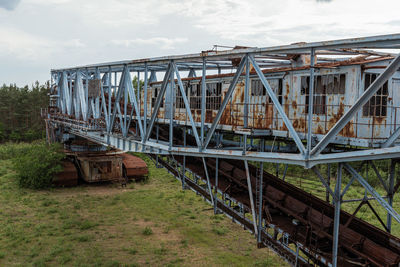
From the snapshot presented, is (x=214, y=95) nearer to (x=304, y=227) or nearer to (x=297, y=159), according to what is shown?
(x=304, y=227)

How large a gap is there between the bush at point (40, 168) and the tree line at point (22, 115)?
1466 inches

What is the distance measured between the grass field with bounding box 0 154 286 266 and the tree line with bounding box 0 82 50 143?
38.7 meters

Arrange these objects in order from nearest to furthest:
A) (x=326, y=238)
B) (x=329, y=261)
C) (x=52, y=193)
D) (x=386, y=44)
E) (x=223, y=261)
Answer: (x=386, y=44), (x=329, y=261), (x=326, y=238), (x=223, y=261), (x=52, y=193)

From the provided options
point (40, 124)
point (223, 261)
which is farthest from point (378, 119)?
point (40, 124)

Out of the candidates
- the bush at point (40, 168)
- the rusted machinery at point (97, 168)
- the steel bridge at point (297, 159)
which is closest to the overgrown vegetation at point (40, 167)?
the bush at point (40, 168)

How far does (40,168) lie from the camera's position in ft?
89.6

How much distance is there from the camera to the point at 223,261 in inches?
639

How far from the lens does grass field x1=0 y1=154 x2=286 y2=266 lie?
16.1 m

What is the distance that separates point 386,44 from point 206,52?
21.6 ft

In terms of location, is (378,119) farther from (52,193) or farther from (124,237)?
(52,193)

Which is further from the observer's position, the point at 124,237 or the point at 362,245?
the point at 124,237

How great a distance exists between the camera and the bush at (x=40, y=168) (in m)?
27.2

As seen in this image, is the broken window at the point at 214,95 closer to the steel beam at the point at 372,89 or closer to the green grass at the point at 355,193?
the green grass at the point at 355,193

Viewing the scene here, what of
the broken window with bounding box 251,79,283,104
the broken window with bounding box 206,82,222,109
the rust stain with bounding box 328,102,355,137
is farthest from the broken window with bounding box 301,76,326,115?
the broken window with bounding box 206,82,222,109
